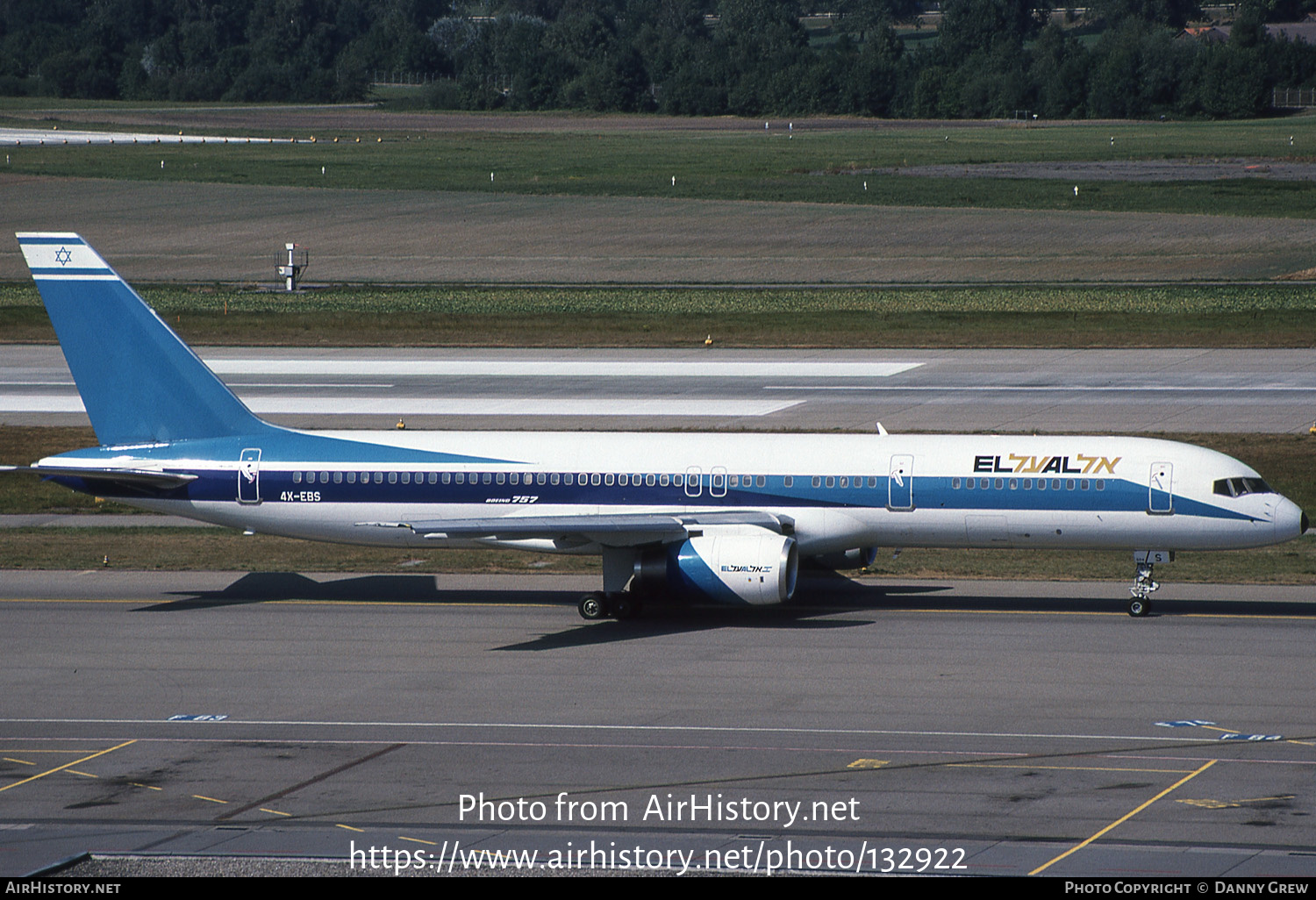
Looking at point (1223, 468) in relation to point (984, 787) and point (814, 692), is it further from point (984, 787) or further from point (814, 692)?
point (984, 787)

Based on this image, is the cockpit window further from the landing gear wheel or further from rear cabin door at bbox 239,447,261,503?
rear cabin door at bbox 239,447,261,503

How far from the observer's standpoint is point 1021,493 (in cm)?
3484

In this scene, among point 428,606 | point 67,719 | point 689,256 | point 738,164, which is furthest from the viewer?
point 738,164

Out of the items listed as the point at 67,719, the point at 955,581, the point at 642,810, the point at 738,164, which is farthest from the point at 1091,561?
the point at 738,164

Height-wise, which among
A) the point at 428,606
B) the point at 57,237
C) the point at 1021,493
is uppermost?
the point at 57,237

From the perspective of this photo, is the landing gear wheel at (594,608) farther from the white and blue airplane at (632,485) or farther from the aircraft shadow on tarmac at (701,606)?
the aircraft shadow on tarmac at (701,606)

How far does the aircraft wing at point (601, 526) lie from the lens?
112ft

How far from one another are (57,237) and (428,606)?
38.6ft

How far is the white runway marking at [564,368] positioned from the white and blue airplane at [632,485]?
94.8 ft

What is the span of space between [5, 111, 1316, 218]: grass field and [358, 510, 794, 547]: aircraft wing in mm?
88572

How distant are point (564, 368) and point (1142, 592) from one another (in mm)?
37539

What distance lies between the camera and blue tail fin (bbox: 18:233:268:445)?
3716 centimetres

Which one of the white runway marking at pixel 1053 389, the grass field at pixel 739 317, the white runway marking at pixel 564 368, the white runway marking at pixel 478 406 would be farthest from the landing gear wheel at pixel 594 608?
the grass field at pixel 739 317

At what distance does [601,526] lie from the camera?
112ft
